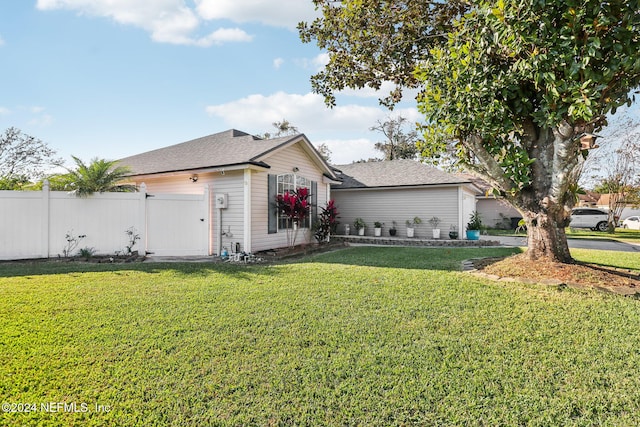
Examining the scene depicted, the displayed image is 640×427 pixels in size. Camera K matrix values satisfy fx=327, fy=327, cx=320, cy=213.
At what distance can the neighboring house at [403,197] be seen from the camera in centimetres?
1446

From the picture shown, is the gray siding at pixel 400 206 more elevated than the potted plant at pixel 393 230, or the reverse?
the gray siding at pixel 400 206

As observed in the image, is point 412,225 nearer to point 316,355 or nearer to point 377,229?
point 377,229

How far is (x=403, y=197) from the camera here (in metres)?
15.5

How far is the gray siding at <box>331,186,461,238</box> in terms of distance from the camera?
47.9 feet

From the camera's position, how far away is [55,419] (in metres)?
2.23

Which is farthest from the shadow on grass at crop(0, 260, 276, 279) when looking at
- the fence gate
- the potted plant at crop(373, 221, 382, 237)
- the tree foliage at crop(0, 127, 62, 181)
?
the tree foliage at crop(0, 127, 62, 181)

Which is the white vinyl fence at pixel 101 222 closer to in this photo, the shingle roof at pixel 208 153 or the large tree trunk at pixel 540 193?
the shingle roof at pixel 208 153

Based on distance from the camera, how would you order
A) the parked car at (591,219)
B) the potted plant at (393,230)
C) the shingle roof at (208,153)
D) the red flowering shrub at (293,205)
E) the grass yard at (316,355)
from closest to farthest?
1. the grass yard at (316,355)
2. the shingle roof at (208,153)
3. the red flowering shrub at (293,205)
4. the potted plant at (393,230)
5. the parked car at (591,219)

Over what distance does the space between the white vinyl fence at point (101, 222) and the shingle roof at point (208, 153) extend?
4.22ft

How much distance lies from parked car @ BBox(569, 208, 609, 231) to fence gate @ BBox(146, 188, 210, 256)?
24.2 meters

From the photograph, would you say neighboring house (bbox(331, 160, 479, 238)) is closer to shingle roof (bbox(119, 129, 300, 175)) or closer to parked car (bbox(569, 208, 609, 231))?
shingle roof (bbox(119, 129, 300, 175))

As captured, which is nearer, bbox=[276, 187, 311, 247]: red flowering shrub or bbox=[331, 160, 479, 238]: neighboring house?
bbox=[276, 187, 311, 247]: red flowering shrub

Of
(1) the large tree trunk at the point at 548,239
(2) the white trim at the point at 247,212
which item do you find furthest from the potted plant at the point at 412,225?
(2) the white trim at the point at 247,212

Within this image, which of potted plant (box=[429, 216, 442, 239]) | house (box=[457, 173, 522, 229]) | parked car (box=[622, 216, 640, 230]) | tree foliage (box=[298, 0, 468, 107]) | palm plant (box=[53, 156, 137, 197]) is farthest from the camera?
parked car (box=[622, 216, 640, 230])
